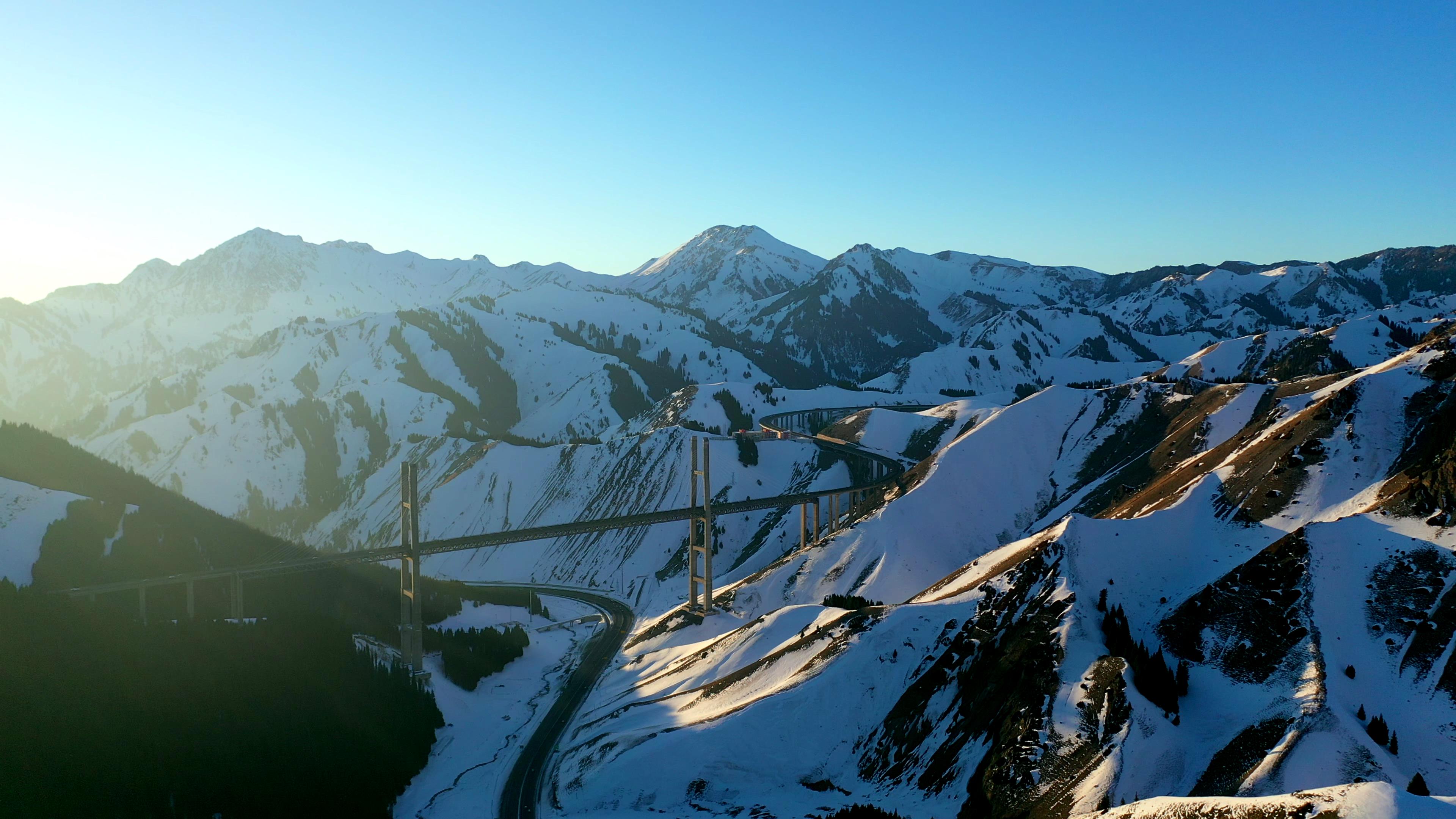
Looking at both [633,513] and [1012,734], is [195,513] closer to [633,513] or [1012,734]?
[633,513]

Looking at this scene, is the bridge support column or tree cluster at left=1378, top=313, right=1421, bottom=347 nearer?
the bridge support column


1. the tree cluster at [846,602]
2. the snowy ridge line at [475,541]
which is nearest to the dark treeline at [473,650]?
the snowy ridge line at [475,541]

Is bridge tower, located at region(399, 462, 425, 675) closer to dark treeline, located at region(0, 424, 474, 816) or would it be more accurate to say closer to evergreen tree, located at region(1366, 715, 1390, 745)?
dark treeline, located at region(0, 424, 474, 816)

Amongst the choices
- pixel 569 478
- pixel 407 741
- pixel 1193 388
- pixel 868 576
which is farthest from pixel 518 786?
pixel 569 478

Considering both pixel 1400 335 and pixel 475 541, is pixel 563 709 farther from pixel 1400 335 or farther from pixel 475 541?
pixel 1400 335

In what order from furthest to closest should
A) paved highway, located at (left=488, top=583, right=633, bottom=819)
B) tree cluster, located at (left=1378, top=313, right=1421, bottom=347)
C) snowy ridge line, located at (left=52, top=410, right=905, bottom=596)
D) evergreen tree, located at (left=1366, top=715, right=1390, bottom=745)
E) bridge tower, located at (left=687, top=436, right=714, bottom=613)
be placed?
tree cluster, located at (left=1378, top=313, right=1421, bottom=347) → bridge tower, located at (left=687, top=436, right=714, bottom=613) → snowy ridge line, located at (left=52, top=410, right=905, bottom=596) → paved highway, located at (left=488, top=583, right=633, bottom=819) → evergreen tree, located at (left=1366, top=715, right=1390, bottom=745)

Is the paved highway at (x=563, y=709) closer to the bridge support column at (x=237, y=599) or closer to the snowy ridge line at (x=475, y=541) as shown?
the snowy ridge line at (x=475, y=541)

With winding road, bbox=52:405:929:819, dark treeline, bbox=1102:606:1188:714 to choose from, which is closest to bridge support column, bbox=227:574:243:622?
winding road, bbox=52:405:929:819

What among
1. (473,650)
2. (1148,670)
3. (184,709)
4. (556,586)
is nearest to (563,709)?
(473,650)
